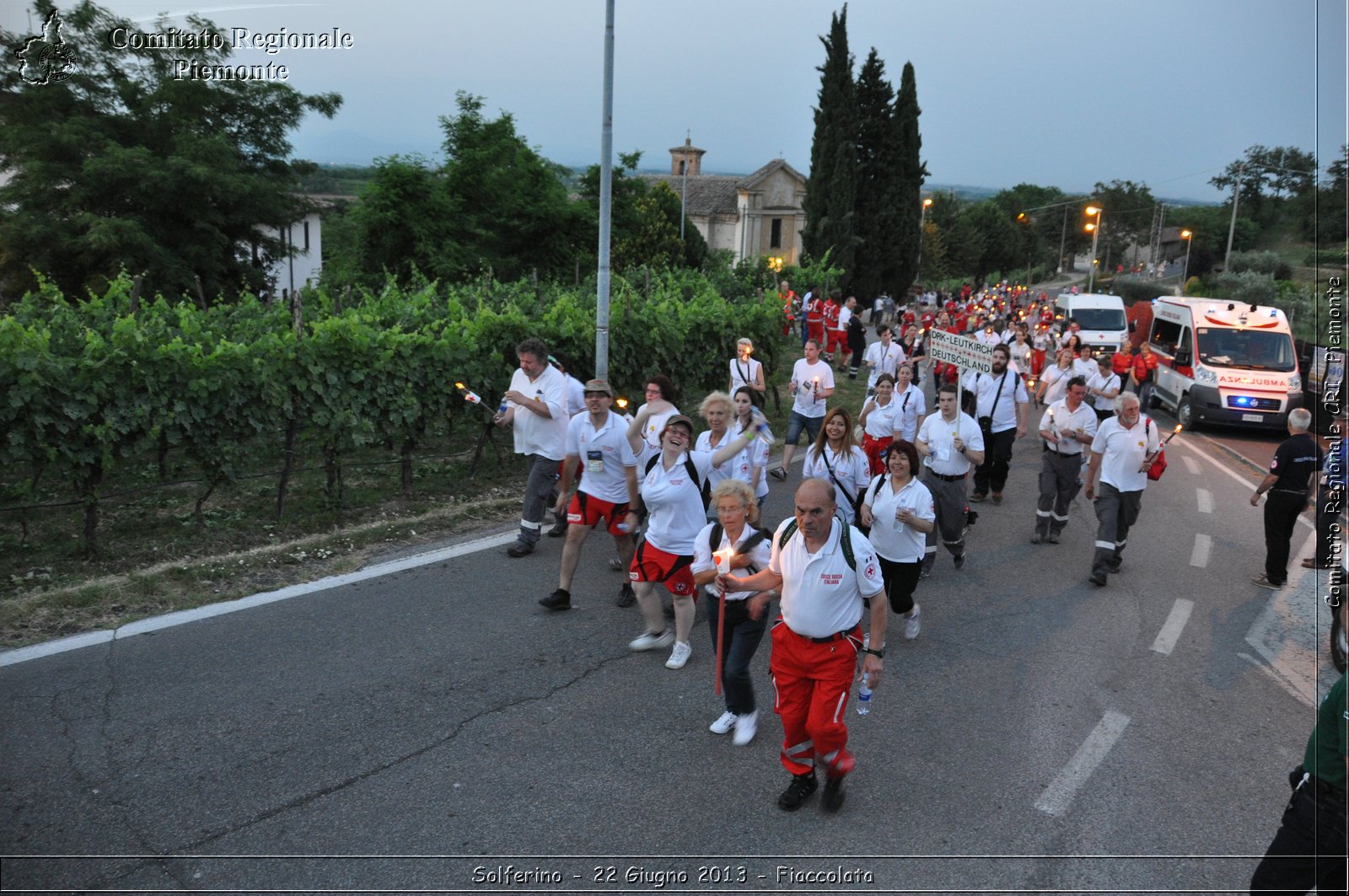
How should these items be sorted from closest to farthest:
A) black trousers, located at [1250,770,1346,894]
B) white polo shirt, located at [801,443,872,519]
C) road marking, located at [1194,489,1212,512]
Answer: black trousers, located at [1250,770,1346,894] < white polo shirt, located at [801,443,872,519] < road marking, located at [1194,489,1212,512]

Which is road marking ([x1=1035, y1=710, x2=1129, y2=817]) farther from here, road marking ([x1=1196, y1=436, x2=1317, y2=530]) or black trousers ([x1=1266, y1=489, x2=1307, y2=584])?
road marking ([x1=1196, y1=436, x2=1317, y2=530])

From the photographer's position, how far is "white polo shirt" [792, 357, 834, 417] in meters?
11.5

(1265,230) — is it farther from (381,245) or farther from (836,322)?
(381,245)

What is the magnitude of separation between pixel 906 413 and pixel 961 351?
3.17 m

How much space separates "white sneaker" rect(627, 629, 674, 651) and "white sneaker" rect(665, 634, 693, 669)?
0.27m

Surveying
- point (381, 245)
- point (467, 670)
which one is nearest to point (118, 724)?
point (467, 670)

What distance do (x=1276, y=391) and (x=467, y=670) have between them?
1757cm

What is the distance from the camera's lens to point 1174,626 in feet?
26.7

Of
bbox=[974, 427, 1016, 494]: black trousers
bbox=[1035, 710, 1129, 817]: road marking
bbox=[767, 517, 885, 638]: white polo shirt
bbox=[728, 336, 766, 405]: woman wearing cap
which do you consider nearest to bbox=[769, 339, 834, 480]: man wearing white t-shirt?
bbox=[728, 336, 766, 405]: woman wearing cap

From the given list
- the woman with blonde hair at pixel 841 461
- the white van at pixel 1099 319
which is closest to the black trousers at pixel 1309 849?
the woman with blonde hair at pixel 841 461

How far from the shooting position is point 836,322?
24.0 metres

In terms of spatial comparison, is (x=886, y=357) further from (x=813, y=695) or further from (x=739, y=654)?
(x=813, y=695)

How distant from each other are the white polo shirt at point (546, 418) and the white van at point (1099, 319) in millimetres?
20151

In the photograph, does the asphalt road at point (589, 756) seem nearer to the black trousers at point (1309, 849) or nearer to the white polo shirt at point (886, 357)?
the black trousers at point (1309, 849)
